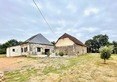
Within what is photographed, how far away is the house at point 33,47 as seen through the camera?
35062 millimetres

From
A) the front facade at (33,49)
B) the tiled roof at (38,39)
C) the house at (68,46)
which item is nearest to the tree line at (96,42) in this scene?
the house at (68,46)

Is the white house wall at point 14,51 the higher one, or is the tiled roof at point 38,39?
the tiled roof at point 38,39

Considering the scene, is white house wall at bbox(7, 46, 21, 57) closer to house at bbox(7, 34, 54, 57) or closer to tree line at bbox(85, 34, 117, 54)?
house at bbox(7, 34, 54, 57)

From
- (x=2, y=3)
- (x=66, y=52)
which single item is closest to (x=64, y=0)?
(x=2, y=3)

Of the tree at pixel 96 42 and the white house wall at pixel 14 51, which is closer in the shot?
the white house wall at pixel 14 51

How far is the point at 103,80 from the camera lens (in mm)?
12289

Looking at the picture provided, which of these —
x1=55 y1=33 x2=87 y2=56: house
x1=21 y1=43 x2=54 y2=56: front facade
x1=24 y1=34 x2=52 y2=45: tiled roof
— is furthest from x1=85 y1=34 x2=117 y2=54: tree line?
x1=21 y1=43 x2=54 y2=56: front facade

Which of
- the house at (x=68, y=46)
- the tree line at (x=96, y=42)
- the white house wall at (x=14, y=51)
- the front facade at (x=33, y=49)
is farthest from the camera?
the tree line at (x=96, y=42)

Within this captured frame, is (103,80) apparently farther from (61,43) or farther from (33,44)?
(61,43)

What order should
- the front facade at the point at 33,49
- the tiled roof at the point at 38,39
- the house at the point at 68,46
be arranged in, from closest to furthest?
the front facade at the point at 33,49 → the tiled roof at the point at 38,39 → the house at the point at 68,46

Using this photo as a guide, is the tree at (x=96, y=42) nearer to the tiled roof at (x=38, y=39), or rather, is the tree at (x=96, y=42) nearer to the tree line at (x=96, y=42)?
the tree line at (x=96, y=42)

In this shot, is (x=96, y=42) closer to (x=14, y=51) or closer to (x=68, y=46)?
(x=68, y=46)

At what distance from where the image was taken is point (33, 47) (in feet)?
116

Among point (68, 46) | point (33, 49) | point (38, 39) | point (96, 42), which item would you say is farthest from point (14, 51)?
point (96, 42)
